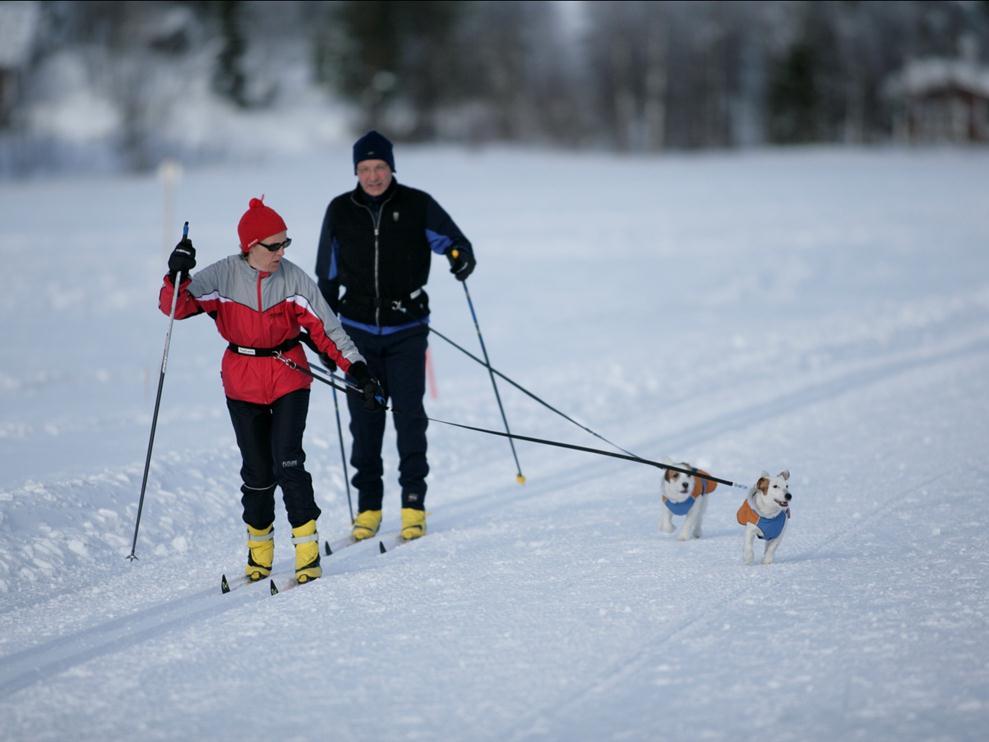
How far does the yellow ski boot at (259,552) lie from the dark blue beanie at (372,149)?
189cm

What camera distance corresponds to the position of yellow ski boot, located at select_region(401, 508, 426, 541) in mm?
5363

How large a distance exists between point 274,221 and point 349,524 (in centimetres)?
201

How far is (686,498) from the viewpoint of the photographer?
5.05 m

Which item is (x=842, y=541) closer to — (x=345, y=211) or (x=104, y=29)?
(x=345, y=211)

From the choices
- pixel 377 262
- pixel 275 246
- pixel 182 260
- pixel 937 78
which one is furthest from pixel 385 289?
pixel 937 78

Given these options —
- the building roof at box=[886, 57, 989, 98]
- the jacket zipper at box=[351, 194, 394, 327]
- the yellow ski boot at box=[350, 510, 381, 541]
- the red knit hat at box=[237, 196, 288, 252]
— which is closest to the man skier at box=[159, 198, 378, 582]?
the red knit hat at box=[237, 196, 288, 252]

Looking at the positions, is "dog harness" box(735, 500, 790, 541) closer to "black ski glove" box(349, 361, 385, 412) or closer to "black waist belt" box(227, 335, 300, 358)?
"black ski glove" box(349, 361, 385, 412)

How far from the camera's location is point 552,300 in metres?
14.4

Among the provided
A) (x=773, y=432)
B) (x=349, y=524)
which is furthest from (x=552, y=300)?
(x=349, y=524)

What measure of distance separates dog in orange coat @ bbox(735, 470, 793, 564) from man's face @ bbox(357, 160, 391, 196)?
2.35m

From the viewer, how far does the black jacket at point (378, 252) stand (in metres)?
5.25

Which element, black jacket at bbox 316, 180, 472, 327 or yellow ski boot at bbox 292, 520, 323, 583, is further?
black jacket at bbox 316, 180, 472, 327

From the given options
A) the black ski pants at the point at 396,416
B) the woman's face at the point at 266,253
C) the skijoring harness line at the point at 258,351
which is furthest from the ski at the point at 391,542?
the woman's face at the point at 266,253

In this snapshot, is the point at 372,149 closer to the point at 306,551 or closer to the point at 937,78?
the point at 306,551
